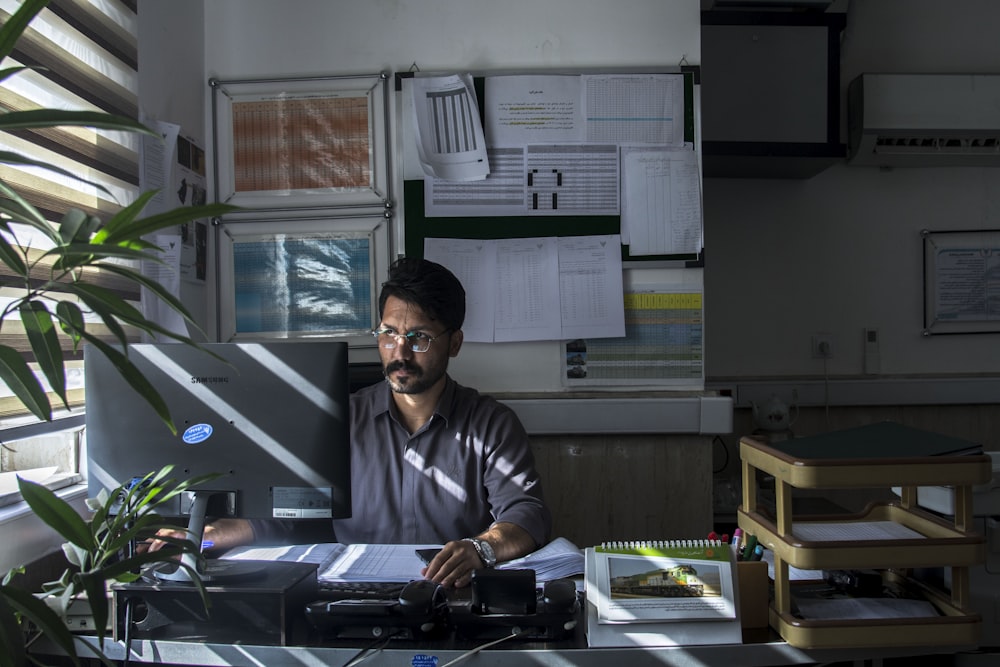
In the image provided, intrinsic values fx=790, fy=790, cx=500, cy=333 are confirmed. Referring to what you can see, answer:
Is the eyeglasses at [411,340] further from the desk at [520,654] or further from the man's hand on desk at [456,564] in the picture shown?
the desk at [520,654]

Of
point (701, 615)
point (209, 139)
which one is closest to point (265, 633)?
point (701, 615)

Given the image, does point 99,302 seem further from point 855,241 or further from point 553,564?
point 855,241

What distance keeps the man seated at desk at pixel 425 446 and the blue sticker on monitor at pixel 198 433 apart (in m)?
0.61

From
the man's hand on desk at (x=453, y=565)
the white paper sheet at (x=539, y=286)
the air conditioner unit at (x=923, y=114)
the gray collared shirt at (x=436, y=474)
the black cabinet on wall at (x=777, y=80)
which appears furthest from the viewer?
the air conditioner unit at (x=923, y=114)

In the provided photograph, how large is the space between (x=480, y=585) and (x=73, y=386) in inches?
45.1

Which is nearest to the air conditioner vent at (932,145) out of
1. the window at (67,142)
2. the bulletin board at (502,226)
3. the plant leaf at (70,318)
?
the bulletin board at (502,226)

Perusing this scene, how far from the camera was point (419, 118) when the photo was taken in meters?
2.49

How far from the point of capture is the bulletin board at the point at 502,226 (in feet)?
8.25

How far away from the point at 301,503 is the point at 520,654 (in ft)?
1.36

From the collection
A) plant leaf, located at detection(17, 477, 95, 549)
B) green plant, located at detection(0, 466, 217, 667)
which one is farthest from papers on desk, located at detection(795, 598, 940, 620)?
plant leaf, located at detection(17, 477, 95, 549)

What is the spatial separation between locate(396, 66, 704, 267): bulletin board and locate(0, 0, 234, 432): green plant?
5.59 ft

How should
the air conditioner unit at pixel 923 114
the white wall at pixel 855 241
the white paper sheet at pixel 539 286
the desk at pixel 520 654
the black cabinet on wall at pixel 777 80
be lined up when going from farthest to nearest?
the white wall at pixel 855 241, the air conditioner unit at pixel 923 114, the black cabinet on wall at pixel 777 80, the white paper sheet at pixel 539 286, the desk at pixel 520 654

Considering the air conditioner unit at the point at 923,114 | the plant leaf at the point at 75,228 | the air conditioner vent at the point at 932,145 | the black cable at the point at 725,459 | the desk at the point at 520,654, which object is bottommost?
the black cable at the point at 725,459

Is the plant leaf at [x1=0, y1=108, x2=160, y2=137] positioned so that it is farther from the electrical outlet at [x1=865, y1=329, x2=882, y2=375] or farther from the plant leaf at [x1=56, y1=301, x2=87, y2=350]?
the electrical outlet at [x1=865, y1=329, x2=882, y2=375]
